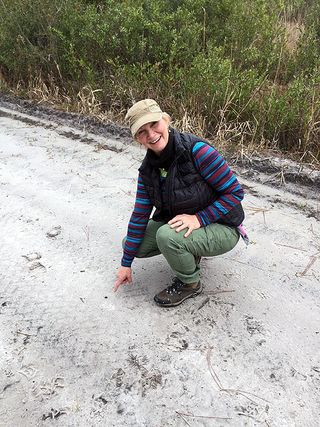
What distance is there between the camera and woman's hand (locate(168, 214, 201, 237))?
6.82 ft

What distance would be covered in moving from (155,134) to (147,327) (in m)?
1.02

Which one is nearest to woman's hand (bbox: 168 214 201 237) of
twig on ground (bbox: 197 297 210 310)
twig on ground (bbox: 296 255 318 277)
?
twig on ground (bbox: 197 297 210 310)

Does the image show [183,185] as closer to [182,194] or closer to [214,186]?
[182,194]

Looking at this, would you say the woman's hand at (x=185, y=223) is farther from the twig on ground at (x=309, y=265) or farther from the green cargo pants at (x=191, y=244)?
the twig on ground at (x=309, y=265)

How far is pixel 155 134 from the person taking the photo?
76.4 inches

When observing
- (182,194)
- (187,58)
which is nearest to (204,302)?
(182,194)

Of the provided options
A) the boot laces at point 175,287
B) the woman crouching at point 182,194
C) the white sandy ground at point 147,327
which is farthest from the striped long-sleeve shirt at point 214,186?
A: the white sandy ground at point 147,327

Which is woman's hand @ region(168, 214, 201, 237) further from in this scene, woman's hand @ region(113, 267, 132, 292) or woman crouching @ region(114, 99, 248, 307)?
woman's hand @ region(113, 267, 132, 292)

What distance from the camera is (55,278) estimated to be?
2.59 meters

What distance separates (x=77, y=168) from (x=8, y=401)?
2.45 meters

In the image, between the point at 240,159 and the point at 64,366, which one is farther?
the point at 240,159

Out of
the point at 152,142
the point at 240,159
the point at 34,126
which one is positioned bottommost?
the point at 34,126

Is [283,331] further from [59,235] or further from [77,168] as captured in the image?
[77,168]

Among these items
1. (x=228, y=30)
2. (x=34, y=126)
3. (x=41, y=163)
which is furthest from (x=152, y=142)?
(x=228, y=30)
